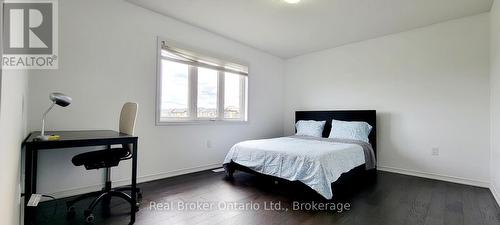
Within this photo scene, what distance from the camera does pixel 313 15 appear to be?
2.98 metres

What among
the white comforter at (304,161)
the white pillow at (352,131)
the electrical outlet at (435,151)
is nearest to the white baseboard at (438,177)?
the electrical outlet at (435,151)

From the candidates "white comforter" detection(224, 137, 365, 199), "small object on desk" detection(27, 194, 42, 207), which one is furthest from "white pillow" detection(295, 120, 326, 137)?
"small object on desk" detection(27, 194, 42, 207)

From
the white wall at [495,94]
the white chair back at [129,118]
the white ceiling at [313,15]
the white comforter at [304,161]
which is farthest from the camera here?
the white ceiling at [313,15]

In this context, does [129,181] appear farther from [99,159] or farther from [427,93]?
[427,93]

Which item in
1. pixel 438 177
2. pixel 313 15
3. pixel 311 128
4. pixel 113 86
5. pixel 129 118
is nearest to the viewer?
pixel 129 118

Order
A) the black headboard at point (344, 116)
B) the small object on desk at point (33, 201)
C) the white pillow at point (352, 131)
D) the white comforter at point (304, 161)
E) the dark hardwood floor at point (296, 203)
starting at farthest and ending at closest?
the black headboard at point (344, 116), the white pillow at point (352, 131), the white comforter at point (304, 161), the dark hardwood floor at point (296, 203), the small object on desk at point (33, 201)

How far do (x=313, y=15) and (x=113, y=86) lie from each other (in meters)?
2.71

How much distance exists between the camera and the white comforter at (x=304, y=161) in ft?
7.41

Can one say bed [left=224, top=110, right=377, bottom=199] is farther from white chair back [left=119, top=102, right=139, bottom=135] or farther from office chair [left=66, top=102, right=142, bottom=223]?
white chair back [left=119, top=102, right=139, bottom=135]

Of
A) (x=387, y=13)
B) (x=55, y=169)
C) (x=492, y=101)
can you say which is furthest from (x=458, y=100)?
(x=55, y=169)

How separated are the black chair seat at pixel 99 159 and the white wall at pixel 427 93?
3.69 meters

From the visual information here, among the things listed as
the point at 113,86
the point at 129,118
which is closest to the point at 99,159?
the point at 129,118

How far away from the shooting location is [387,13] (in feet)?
9.43

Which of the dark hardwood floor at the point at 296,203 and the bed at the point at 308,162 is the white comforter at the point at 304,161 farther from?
the dark hardwood floor at the point at 296,203
